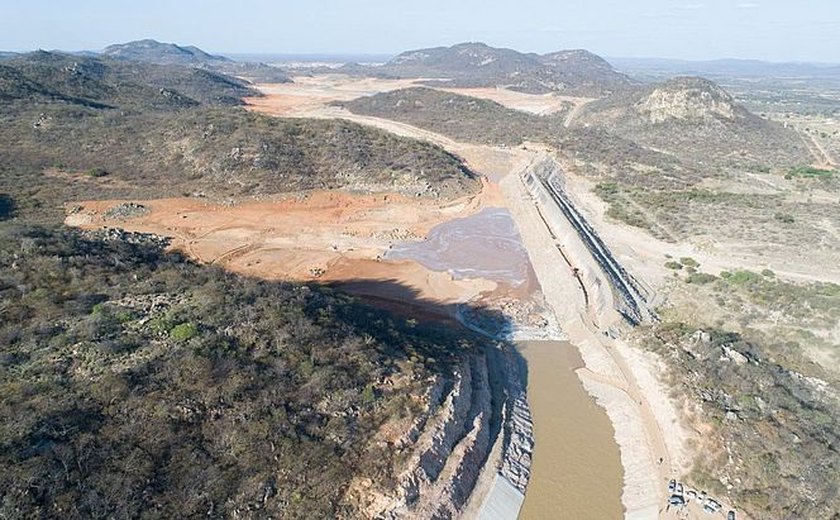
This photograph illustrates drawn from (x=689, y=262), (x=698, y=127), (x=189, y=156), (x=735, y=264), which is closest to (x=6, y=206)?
(x=189, y=156)

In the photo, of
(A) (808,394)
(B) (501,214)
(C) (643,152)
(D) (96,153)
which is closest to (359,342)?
(A) (808,394)

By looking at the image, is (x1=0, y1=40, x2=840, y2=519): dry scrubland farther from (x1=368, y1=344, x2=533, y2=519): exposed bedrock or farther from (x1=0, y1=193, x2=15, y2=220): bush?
(x1=368, y1=344, x2=533, y2=519): exposed bedrock

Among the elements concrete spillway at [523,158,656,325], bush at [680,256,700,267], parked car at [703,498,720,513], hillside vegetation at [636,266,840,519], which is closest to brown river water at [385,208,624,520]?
parked car at [703,498,720,513]

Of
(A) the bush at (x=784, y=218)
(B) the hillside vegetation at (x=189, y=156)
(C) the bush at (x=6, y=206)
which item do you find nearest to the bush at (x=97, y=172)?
(B) the hillside vegetation at (x=189, y=156)

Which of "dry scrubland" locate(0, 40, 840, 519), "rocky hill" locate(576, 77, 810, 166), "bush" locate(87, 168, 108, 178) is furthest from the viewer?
"rocky hill" locate(576, 77, 810, 166)

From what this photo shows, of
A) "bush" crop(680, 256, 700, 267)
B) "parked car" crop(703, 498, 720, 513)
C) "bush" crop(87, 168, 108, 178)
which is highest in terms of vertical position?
"bush" crop(87, 168, 108, 178)

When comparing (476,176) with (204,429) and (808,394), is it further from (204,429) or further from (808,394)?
(204,429)
